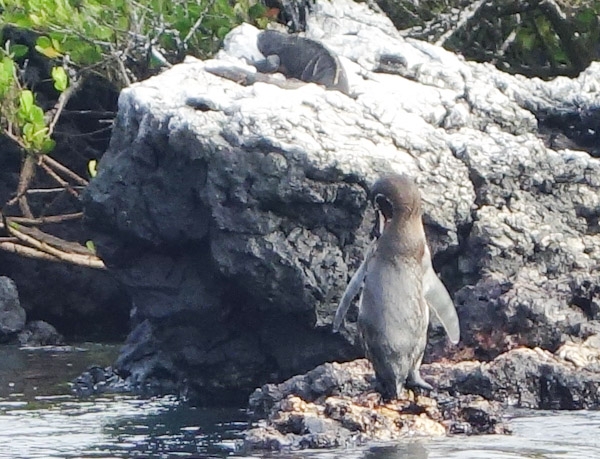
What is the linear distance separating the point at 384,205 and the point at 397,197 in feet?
0.42

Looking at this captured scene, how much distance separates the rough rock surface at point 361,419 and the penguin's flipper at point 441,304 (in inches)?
17.0

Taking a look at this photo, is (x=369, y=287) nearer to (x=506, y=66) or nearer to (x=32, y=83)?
(x=506, y=66)

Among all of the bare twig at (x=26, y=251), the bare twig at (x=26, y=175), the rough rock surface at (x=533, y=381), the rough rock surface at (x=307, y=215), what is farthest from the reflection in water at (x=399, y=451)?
the bare twig at (x=26, y=251)

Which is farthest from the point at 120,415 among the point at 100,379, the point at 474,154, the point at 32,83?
the point at 32,83

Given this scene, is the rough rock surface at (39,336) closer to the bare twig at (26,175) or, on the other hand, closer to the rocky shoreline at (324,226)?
the bare twig at (26,175)

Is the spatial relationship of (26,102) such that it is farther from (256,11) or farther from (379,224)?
(379,224)

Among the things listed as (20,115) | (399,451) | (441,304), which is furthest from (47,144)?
(399,451)

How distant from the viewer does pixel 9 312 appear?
12.3m

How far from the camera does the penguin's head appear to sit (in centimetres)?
711

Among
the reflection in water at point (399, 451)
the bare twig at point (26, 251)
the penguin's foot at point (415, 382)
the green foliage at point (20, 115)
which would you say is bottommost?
the reflection in water at point (399, 451)

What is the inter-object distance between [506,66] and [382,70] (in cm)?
321

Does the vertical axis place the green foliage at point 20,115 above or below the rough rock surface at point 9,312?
above

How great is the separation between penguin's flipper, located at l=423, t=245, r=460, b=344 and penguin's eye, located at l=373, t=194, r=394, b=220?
303mm

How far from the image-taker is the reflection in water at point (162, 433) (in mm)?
6094
